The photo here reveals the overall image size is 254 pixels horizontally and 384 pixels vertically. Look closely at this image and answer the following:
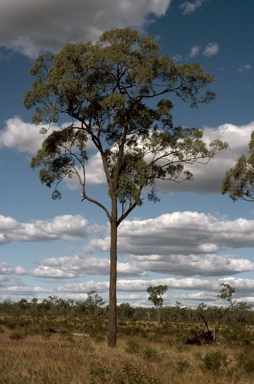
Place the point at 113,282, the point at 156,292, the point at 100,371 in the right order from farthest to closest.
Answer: the point at 156,292
the point at 113,282
the point at 100,371

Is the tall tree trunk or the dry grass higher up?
the tall tree trunk

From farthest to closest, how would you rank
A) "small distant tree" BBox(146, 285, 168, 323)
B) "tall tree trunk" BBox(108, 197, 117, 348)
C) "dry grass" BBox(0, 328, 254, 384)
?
"small distant tree" BBox(146, 285, 168, 323), "tall tree trunk" BBox(108, 197, 117, 348), "dry grass" BBox(0, 328, 254, 384)

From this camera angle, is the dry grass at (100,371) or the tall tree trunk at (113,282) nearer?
the dry grass at (100,371)

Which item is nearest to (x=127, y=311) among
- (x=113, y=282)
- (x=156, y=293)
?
(x=156, y=293)

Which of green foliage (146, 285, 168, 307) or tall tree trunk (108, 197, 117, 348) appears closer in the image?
tall tree trunk (108, 197, 117, 348)

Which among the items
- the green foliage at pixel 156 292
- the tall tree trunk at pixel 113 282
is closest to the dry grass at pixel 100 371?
the tall tree trunk at pixel 113 282

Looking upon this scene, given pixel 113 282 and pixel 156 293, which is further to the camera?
pixel 156 293

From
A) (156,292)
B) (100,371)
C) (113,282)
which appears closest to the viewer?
(100,371)

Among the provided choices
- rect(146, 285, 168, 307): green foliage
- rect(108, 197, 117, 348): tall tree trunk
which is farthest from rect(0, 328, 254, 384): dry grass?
rect(146, 285, 168, 307): green foliage

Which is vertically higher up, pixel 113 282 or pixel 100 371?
pixel 113 282

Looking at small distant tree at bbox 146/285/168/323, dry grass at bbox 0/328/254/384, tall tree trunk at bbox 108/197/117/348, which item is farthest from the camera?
small distant tree at bbox 146/285/168/323

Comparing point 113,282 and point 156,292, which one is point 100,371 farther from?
point 156,292

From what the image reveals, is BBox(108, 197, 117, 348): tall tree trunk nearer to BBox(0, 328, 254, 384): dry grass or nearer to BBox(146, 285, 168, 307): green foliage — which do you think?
BBox(0, 328, 254, 384): dry grass

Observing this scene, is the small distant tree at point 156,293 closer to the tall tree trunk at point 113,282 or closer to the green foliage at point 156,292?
the green foliage at point 156,292
